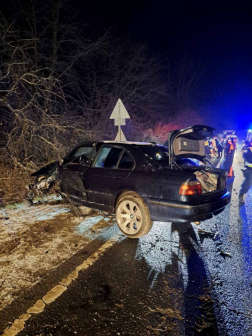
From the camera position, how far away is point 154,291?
2.54 meters

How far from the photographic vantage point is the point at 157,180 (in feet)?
11.7

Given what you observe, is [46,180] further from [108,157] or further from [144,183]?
[144,183]

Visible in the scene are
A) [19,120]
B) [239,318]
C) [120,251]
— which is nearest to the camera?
[239,318]

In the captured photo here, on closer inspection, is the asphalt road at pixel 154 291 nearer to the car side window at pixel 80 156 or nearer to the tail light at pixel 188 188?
the tail light at pixel 188 188

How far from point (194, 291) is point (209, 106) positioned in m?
39.7

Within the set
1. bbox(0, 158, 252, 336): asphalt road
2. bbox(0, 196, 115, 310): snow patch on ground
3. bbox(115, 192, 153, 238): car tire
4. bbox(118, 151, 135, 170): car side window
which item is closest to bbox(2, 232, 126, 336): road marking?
bbox(0, 158, 252, 336): asphalt road

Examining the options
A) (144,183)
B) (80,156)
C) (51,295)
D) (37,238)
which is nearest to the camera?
(51,295)

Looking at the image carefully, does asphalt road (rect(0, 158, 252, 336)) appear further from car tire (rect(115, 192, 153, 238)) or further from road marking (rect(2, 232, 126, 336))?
car tire (rect(115, 192, 153, 238))

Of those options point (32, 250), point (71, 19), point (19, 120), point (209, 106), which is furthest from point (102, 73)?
point (209, 106)

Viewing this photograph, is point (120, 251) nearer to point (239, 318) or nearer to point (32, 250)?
point (32, 250)

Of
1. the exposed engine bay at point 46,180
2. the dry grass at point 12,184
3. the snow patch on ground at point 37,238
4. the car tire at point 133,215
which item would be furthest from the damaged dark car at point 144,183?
the dry grass at point 12,184

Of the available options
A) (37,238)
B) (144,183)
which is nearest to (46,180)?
(37,238)

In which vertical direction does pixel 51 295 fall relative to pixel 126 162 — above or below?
below

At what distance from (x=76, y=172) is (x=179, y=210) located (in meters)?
2.29
